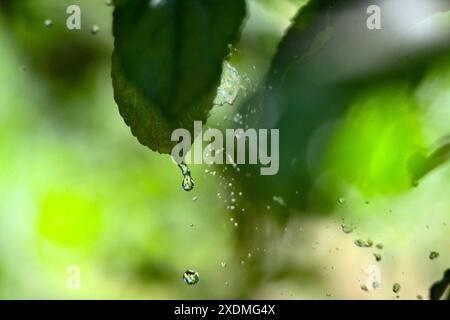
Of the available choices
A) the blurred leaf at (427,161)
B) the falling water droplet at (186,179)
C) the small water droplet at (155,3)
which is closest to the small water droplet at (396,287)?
the blurred leaf at (427,161)

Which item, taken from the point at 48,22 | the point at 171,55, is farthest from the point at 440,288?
the point at 48,22

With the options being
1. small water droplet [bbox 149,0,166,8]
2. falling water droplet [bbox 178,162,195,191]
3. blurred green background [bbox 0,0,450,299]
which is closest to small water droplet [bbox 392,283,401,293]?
blurred green background [bbox 0,0,450,299]

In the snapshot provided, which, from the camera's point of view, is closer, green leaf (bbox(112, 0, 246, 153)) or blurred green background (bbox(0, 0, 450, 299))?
green leaf (bbox(112, 0, 246, 153))

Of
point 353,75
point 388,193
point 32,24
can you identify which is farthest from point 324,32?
point 32,24

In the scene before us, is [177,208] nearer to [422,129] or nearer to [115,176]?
[115,176]

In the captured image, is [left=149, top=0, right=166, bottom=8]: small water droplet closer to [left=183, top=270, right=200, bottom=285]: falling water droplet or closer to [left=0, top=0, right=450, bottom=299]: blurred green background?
[left=0, top=0, right=450, bottom=299]: blurred green background

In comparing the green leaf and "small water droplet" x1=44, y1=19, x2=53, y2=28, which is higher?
"small water droplet" x1=44, y1=19, x2=53, y2=28

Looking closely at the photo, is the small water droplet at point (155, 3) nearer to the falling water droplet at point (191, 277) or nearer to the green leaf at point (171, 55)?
the green leaf at point (171, 55)
